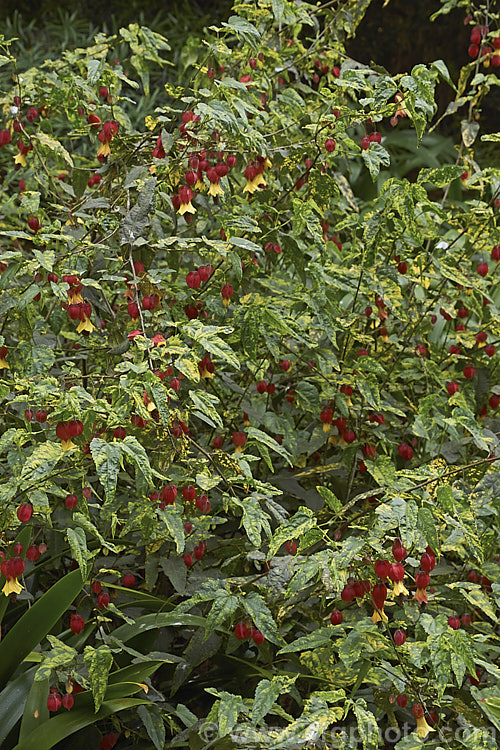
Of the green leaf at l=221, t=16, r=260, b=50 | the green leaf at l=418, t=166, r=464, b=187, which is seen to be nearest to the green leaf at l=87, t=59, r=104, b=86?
the green leaf at l=221, t=16, r=260, b=50

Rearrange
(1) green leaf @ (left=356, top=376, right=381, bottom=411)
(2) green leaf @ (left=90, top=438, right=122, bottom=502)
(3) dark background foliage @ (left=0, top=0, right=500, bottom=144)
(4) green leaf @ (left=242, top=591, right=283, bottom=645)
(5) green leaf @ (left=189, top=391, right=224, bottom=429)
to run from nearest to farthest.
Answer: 1. (2) green leaf @ (left=90, top=438, right=122, bottom=502)
2. (5) green leaf @ (left=189, top=391, right=224, bottom=429)
3. (4) green leaf @ (left=242, top=591, right=283, bottom=645)
4. (1) green leaf @ (left=356, top=376, right=381, bottom=411)
5. (3) dark background foliage @ (left=0, top=0, right=500, bottom=144)

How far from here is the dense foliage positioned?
4.13 ft

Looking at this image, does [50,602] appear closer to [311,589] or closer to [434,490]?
[311,589]

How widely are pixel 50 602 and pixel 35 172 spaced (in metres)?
0.91

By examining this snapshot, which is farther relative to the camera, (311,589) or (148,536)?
(311,589)

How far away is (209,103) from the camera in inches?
56.8

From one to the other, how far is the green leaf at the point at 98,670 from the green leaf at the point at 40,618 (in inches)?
6.4

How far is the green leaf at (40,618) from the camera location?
1461mm

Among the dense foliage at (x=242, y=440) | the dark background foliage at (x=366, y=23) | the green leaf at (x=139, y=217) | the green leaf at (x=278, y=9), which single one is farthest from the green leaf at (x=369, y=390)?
the dark background foliage at (x=366, y=23)

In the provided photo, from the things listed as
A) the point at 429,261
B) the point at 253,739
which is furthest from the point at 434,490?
the point at 429,261

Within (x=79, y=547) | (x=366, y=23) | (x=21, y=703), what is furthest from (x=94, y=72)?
(x=366, y=23)

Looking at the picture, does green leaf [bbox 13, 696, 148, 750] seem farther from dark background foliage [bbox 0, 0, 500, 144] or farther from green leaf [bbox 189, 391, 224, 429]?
dark background foliage [bbox 0, 0, 500, 144]

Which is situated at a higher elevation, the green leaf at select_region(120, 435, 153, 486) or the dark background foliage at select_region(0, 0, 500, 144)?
the green leaf at select_region(120, 435, 153, 486)

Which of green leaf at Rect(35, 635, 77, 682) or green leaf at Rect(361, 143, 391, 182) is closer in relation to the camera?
green leaf at Rect(35, 635, 77, 682)
